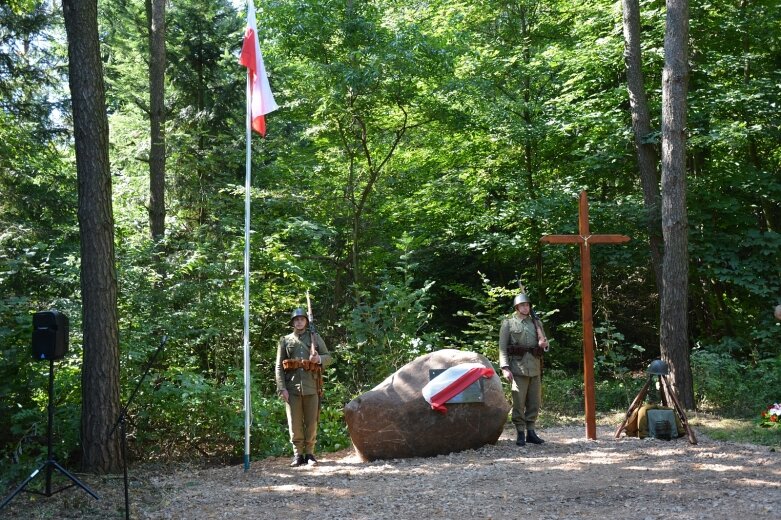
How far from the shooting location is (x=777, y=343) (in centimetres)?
1296

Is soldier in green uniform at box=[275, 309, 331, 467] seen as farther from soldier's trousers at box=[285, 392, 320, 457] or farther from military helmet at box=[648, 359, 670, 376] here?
military helmet at box=[648, 359, 670, 376]

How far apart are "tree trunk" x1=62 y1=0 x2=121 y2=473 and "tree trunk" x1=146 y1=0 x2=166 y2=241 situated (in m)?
5.79

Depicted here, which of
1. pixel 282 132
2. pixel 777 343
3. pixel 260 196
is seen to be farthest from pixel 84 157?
pixel 777 343

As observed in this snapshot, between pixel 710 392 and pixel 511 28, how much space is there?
8833 mm

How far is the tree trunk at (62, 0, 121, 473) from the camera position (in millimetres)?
7863

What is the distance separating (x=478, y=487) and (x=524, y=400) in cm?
235

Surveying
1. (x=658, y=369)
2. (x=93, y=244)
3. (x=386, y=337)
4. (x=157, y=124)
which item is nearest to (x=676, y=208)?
(x=658, y=369)

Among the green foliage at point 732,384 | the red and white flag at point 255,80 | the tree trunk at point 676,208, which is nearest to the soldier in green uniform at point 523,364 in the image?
the tree trunk at point 676,208

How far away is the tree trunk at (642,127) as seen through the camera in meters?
12.5

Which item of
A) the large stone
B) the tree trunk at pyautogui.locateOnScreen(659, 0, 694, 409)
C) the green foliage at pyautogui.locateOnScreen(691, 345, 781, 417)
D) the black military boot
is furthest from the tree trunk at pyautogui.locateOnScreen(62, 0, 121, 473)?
the green foliage at pyautogui.locateOnScreen(691, 345, 781, 417)

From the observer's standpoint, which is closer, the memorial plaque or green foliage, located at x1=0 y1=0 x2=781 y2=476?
the memorial plaque

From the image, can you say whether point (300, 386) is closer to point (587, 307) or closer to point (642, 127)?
point (587, 307)

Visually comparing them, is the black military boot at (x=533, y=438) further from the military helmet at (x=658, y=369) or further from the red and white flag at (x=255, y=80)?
the red and white flag at (x=255, y=80)

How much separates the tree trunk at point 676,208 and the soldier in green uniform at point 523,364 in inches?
115
